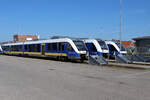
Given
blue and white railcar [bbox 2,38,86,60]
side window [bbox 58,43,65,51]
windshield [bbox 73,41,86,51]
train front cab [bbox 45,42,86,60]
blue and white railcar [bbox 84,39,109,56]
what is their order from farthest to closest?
blue and white railcar [bbox 84,39,109,56] < side window [bbox 58,43,65,51] < windshield [bbox 73,41,86,51] < blue and white railcar [bbox 2,38,86,60] < train front cab [bbox 45,42,86,60]

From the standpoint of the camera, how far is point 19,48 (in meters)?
35.1

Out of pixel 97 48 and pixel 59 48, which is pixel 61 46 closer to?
pixel 59 48

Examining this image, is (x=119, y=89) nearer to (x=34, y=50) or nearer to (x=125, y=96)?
(x=125, y=96)

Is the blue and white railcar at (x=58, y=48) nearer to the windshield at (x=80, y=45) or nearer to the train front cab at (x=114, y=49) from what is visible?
the windshield at (x=80, y=45)

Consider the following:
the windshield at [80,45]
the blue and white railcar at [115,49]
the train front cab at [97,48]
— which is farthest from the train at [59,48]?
the blue and white railcar at [115,49]

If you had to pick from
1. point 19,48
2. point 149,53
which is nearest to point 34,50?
point 19,48

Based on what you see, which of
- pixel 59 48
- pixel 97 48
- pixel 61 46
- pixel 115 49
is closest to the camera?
pixel 61 46

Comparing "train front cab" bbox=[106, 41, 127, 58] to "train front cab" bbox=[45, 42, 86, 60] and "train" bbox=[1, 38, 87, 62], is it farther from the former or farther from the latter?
"train front cab" bbox=[45, 42, 86, 60]

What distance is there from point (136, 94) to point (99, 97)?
1495 millimetres

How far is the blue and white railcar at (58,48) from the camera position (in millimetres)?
20156

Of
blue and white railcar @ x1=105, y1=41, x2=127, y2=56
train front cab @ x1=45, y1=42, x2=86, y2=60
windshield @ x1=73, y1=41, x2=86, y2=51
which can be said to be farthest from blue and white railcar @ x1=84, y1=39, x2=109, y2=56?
train front cab @ x1=45, y1=42, x2=86, y2=60

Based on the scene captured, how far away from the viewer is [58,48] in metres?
22.6

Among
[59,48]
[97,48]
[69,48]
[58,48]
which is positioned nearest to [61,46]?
[59,48]

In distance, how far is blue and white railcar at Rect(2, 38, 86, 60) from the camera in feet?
66.1
